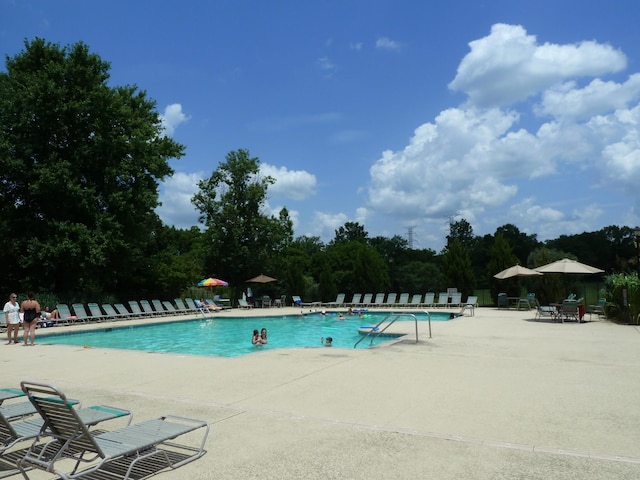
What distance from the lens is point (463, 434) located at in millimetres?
4828

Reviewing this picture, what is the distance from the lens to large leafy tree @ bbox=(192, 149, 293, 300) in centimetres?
3212

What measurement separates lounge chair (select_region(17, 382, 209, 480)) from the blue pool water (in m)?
10.1

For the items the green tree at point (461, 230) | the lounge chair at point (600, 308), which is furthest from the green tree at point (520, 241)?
the lounge chair at point (600, 308)

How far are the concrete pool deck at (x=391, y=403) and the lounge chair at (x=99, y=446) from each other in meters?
0.22

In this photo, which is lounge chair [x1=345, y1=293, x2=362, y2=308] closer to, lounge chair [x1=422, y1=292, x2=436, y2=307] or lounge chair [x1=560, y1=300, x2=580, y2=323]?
lounge chair [x1=422, y1=292, x2=436, y2=307]

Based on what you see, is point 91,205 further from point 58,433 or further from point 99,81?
point 58,433

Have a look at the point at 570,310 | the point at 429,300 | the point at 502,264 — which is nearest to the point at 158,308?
the point at 429,300

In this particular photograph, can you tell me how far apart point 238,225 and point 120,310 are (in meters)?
10.8

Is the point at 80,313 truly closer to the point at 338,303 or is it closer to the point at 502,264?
the point at 338,303

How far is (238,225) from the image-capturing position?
1267 inches

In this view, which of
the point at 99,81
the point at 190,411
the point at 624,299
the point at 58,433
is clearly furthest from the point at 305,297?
the point at 58,433

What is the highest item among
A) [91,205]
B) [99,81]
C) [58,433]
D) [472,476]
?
[99,81]

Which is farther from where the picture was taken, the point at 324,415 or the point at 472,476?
the point at 324,415

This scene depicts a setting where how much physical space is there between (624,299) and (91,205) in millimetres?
21789
